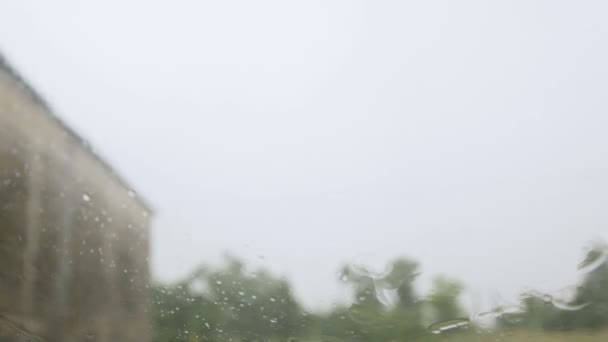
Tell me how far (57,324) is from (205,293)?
848 mm

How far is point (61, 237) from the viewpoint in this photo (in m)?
3.43

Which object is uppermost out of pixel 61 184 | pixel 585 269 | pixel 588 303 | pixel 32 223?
pixel 61 184

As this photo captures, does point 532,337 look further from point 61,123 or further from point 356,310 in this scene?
point 61,123

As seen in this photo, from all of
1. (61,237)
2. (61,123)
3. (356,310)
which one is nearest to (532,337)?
(356,310)

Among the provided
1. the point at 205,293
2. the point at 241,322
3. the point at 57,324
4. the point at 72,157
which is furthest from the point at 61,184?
the point at 241,322

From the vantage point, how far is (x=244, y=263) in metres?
3.40

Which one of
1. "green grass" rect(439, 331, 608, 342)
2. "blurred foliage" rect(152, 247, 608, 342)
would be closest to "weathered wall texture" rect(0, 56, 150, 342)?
"blurred foliage" rect(152, 247, 608, 342)

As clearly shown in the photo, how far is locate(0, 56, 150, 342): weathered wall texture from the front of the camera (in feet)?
10.6

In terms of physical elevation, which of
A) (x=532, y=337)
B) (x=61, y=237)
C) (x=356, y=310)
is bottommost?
(x=532, y=337)

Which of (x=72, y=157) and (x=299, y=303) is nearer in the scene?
(x=299, y=303)

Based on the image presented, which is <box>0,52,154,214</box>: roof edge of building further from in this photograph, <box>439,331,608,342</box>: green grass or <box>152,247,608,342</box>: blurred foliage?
<box>439,331,608,342</box>: green grass

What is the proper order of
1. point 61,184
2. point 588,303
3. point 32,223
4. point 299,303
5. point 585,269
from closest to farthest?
point 588,303 < point 585,269 < point 299,303 < point 32,223 < point 61,184

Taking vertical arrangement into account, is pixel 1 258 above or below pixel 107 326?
above

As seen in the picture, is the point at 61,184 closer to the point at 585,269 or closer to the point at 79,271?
the point at 79,271
